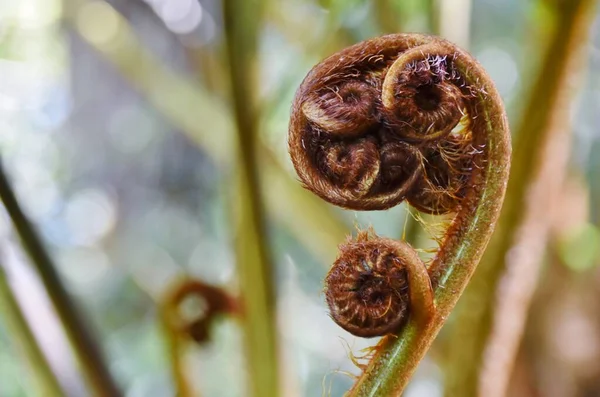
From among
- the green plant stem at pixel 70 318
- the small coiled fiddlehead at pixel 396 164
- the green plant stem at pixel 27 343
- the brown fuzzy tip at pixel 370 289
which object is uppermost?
the small coiled fiddlehead at pixel 396 164

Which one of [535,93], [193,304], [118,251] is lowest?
[118,251]

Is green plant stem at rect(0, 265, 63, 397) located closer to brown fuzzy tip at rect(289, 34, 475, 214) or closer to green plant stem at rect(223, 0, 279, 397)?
green plant stem at rect(223, 0, 279, 397)

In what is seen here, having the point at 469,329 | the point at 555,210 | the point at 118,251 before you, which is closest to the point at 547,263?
the point at 555,210

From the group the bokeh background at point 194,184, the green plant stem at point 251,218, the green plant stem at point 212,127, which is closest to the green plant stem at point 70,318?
the bokeh background at point 194,184

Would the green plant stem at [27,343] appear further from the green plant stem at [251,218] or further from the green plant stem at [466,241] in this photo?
the green plant stem at [466,241]

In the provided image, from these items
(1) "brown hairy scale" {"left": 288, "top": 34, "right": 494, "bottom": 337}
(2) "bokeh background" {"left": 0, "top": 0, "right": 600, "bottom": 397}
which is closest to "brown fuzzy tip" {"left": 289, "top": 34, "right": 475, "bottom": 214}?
(1) "brown hairy scale" {"left": 288, "top": 34, "right": 494, "bottom": 337}

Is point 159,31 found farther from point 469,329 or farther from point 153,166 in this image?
point 469,329

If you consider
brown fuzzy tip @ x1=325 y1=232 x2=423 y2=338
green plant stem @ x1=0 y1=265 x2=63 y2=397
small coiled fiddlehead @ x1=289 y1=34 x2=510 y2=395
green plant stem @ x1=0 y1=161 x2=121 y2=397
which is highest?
small coiled fiddlehead @ x1=289 y1=34 x2=510 y2=395
